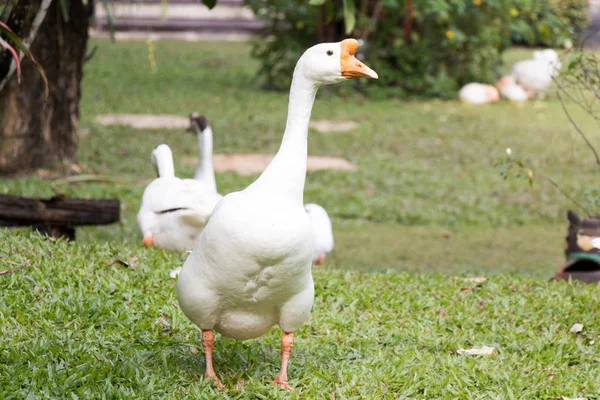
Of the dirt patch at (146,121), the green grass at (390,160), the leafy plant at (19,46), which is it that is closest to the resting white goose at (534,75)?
the green grass at (390,160)

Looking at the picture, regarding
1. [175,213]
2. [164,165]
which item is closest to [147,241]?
[175,213]

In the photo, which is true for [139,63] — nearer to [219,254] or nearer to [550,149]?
[550,149]

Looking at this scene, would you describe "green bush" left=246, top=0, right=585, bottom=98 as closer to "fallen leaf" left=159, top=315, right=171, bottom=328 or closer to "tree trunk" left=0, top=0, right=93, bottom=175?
"tree trunk" left=0, top=0, right=93, bottom=175

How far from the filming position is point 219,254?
3172mm

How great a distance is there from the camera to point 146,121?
1123 centimetres

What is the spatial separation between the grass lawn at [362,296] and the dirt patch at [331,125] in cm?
108

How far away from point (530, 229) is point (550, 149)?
9.88 feet

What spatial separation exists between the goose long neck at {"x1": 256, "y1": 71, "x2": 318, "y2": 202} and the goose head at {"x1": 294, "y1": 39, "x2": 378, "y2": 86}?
0.05 metres

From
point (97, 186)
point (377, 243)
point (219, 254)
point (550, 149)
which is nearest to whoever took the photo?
point (219, 254)

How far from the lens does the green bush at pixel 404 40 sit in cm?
1384

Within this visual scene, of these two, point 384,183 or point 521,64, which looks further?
point 521,64

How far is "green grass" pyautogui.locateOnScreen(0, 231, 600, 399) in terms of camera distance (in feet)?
11.5

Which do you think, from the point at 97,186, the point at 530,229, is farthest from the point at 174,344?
the point at 530,229

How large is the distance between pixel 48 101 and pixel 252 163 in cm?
250
